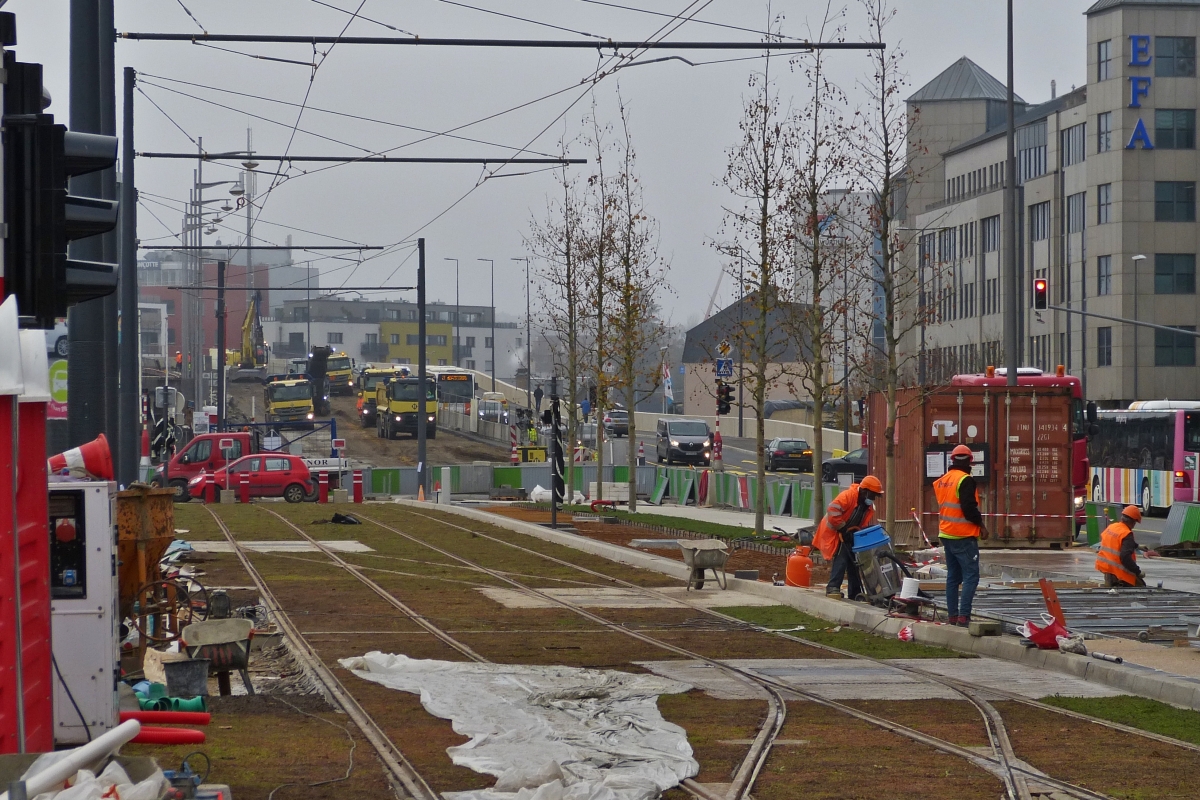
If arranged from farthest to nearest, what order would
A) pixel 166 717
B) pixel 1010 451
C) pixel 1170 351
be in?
pixel 1170 351 → pixel 1010 451 → pixel 166 717

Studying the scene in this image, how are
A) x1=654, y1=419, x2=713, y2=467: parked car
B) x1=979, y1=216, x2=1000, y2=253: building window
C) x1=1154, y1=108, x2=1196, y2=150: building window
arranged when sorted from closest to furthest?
x1=654, y1=419, x2=713, y2=467: parked car → x1=1154, y1=108, x2=1196, y2=150: building window → x1=979, y1=216, x2=1000, y2=253: building window

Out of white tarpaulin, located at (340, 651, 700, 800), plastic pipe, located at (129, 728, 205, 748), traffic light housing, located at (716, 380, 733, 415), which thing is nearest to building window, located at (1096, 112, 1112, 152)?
traffic light housing, located at (716, 380, 733, 415)

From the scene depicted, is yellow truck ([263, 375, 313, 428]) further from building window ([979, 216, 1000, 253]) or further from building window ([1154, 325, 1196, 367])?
building window ([1154, 325, 1196, 367])

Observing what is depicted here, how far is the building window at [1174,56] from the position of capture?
234 ft

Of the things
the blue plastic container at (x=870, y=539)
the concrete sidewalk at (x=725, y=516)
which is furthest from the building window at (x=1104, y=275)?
the blue plastic container at (x=870, y=539)

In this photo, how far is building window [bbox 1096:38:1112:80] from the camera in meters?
71.9

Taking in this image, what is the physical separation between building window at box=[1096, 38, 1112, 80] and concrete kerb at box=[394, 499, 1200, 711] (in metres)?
56.0

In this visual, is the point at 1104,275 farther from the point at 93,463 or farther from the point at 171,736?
the point at 171,736

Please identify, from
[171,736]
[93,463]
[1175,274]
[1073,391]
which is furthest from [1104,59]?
[171,736]

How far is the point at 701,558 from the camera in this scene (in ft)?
66.0

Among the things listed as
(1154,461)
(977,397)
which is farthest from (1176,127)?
(977,397)

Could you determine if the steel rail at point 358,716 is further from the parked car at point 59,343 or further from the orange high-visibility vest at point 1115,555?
the orange high-visibility vest at point 1115,555

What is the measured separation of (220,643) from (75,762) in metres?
5.29

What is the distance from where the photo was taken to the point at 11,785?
18.2 ft
